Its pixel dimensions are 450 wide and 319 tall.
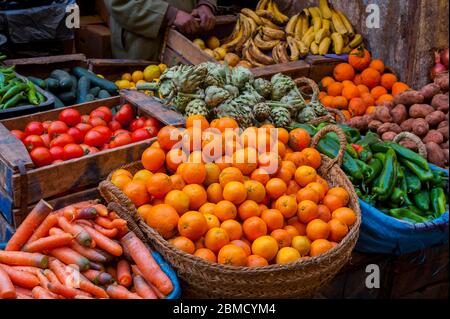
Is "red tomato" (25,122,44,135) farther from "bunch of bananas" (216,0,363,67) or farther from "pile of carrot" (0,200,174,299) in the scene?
"bunch of bananas" (216,0,363,67)

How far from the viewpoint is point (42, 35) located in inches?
203

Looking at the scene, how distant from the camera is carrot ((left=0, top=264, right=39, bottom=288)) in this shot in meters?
2.51

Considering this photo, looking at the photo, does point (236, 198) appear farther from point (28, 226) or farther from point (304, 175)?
point (28, 226)

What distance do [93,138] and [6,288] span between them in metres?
1.20

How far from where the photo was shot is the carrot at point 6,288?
2.40 m

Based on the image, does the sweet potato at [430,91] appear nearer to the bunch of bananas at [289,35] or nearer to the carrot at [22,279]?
the bunch of bananas at [289,35]

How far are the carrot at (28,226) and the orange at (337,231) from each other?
4.55 feet

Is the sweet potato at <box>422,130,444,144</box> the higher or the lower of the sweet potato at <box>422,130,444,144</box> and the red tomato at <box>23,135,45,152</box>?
the lower

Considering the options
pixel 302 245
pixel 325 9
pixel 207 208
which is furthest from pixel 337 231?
pixel 325 9

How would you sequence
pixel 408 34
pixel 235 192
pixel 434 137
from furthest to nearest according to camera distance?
pixel 408 34 → pixel 434 137 → pixel 235 192

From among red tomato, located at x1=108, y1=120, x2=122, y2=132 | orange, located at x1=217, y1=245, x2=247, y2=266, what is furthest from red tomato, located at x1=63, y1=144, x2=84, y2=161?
orange, located at x1=217, y1=245, x2=247, y2=266

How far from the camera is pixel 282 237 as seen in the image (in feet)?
9.02

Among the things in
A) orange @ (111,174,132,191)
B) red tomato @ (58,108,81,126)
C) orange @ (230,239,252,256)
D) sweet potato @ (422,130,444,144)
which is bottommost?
orange @ (230,239,252,256)

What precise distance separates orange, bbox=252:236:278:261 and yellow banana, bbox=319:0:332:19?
3.50 metres
